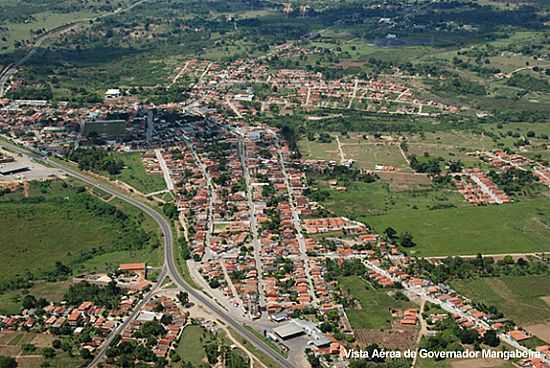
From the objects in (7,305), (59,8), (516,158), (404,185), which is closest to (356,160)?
(404,185)

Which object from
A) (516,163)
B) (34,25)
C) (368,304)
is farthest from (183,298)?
(34,25)

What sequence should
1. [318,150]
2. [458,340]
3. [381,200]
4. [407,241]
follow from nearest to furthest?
1. [458,340]
2. [407,241]
3. [381,200]
4. [318,150]

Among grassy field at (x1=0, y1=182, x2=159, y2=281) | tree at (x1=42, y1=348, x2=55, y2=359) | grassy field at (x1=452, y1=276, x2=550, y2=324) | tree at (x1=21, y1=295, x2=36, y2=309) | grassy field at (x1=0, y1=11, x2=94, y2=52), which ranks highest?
tree at (x1=42, y1=348, x2=55, y2=359)

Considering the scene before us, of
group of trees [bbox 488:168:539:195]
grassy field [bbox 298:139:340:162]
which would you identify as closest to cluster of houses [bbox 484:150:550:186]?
group of trees [bbox 488:168:539:195]

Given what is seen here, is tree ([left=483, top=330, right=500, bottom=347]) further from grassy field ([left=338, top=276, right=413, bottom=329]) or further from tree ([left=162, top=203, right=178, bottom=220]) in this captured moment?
tree ([left=162, top=203, right=178, bottom=220])

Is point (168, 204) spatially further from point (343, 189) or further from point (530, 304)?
point (530, 304)

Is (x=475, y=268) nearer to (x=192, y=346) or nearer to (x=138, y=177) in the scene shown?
(x=192, y=346)
